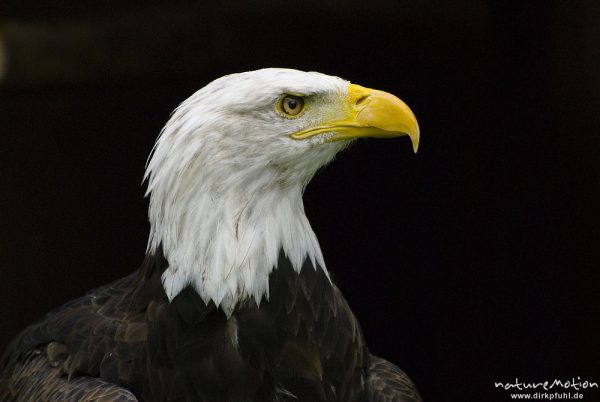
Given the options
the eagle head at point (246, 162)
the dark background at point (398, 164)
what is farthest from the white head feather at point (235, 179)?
the dark background at point (398, 164)

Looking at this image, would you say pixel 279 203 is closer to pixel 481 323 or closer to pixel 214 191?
pixel 214 191

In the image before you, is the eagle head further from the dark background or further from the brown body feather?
the dark background

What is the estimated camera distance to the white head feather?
2205mm

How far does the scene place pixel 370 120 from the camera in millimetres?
2244

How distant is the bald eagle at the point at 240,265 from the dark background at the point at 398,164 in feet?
5.50

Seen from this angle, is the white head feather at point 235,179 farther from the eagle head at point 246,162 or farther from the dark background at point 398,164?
the dark background at point 398,164

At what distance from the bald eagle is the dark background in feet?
5.50

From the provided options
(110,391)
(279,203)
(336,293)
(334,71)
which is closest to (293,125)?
(279,203)

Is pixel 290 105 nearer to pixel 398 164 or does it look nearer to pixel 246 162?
pixel 246 162

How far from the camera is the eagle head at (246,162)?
7.24ft

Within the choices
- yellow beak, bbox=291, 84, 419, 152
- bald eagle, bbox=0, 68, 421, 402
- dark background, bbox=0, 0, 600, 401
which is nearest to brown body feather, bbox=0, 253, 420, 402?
bald eagle, bbox=0, 68, 421, 402

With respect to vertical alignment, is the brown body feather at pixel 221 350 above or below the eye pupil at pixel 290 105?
below

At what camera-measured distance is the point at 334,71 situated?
3.98 metres

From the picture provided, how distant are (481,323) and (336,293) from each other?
73.1 inches
